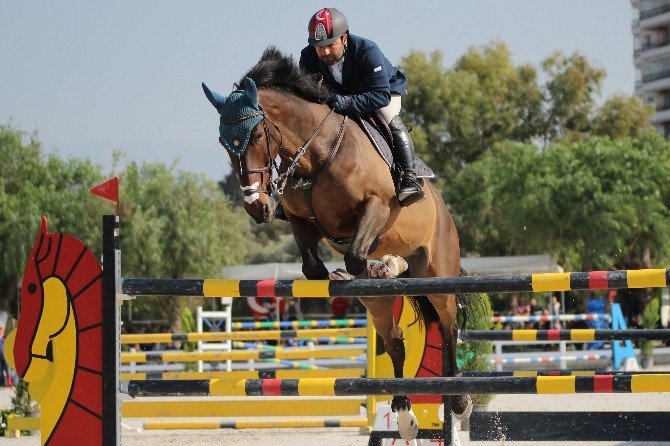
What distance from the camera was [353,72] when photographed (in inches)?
213

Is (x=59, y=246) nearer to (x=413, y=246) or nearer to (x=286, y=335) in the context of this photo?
(x=413, y=246)

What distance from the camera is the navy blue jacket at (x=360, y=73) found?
5.27 m

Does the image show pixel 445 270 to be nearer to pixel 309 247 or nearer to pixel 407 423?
pixel 407 423

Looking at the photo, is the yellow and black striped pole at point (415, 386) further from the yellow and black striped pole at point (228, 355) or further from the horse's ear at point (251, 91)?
the yellow and black striped pole at point (228, 355)

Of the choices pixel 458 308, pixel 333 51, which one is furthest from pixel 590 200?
pixel 333 51

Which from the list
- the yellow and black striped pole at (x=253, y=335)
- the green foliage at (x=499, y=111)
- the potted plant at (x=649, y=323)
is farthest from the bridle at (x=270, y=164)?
the green foliage at (x=499, y=111)

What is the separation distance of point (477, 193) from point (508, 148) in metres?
2.47

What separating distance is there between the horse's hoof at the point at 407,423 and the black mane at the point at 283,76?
6.08 feet

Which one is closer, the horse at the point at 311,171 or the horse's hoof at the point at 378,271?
the horse at the point at 311,171

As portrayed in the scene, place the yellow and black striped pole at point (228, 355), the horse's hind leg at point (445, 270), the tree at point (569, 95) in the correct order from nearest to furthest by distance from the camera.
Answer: the horse's hind leg at point (445, 270) < the yellow and black striped pole at point (228, 355) < the tree at point (569, 95)

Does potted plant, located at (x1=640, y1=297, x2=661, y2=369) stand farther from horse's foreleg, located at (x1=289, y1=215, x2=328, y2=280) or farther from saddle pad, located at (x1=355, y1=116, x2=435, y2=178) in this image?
horse's foreleg, located at (x1=289, y1=215, x2=328, y2=280)

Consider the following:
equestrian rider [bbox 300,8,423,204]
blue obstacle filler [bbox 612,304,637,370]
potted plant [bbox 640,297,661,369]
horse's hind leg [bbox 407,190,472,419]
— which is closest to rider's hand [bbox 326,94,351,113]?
equestrian rider [bbox 300,8,423,204]

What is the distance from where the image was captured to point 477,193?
104ft

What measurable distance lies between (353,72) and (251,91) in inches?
38.2
